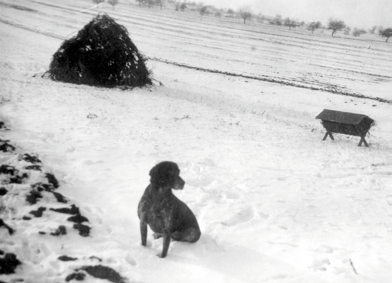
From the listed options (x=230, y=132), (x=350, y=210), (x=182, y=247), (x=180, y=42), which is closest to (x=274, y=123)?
(x=230, y=132)

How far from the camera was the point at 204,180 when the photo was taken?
6.97 meters

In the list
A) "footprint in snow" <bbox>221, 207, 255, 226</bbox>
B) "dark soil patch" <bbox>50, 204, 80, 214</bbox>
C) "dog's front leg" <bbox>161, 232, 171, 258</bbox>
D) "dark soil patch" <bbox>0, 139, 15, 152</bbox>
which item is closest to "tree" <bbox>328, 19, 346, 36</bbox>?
"footprint in snow" <bbox>221, 207, 255, 226</bbox>

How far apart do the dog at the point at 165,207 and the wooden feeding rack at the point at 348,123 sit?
26.3 ft

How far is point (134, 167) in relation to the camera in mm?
7340

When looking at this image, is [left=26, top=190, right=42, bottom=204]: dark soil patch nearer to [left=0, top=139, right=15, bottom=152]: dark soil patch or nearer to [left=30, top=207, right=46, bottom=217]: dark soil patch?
[left=30, top=207, right=46, bottom=217]: dark soil patch

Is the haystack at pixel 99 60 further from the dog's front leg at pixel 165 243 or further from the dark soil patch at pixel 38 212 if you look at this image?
the dog's front leg at pixel 165 243

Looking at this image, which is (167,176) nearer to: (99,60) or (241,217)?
(241,217)

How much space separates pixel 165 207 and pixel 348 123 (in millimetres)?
8317

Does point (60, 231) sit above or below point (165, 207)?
below

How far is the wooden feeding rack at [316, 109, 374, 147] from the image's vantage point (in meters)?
10.5

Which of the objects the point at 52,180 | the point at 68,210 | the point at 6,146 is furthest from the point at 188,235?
the point at 6,146

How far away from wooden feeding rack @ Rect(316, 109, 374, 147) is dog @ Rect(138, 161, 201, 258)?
8.03 m

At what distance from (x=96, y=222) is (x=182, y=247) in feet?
4.86

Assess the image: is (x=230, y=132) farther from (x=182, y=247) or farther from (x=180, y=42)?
(x=180, y=42)
